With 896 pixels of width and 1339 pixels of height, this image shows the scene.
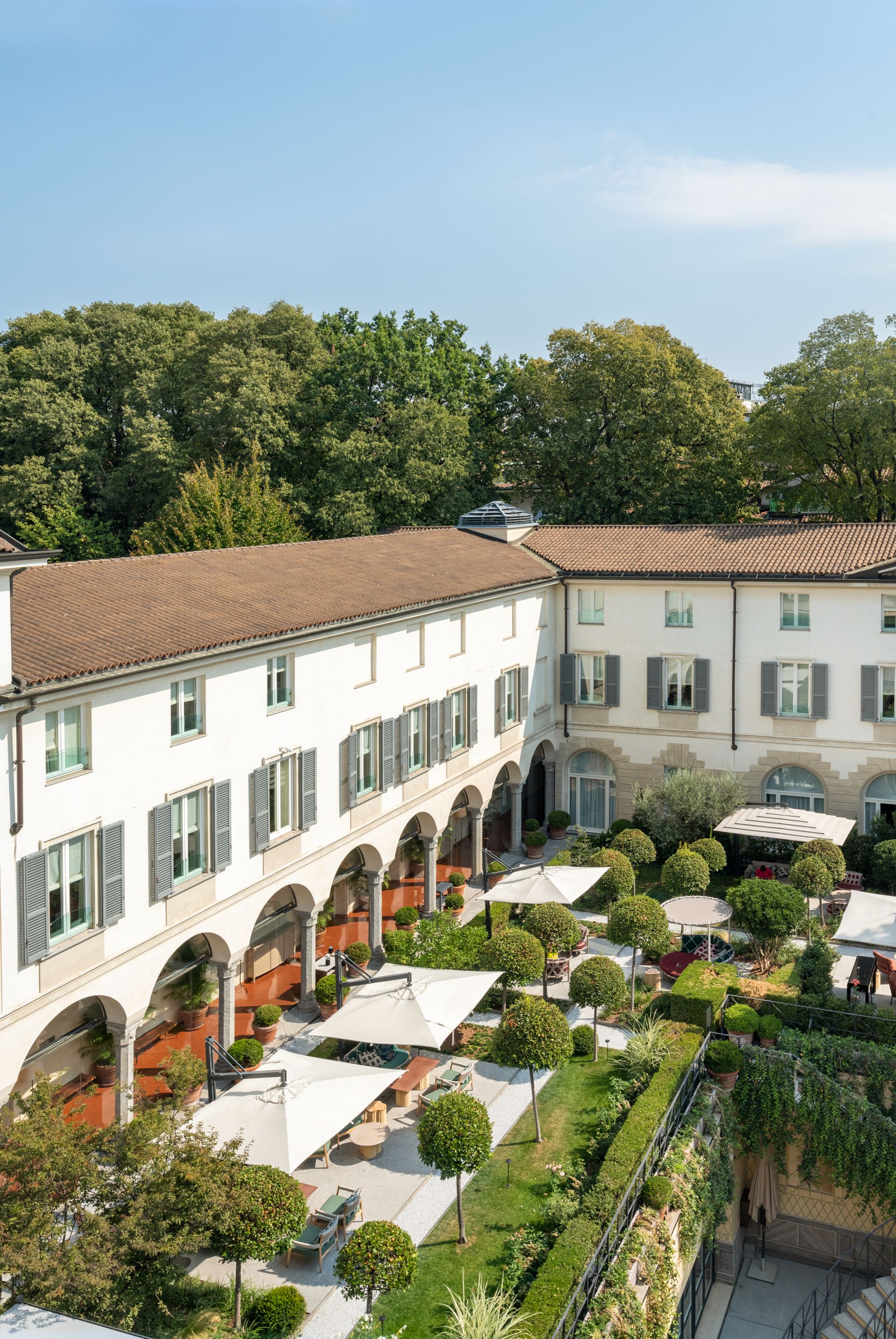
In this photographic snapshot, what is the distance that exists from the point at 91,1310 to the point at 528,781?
1111 inches

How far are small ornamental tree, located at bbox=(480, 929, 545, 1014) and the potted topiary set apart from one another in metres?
14.5

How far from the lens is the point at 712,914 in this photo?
26.7 metres

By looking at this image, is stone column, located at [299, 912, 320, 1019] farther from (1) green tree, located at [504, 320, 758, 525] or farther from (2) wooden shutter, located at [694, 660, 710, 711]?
(1) green tree, located at [504, 320, 758, 525]

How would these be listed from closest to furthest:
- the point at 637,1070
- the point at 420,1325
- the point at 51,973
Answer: the point at 420,1325, the point at 51,973, the point at 637,1070

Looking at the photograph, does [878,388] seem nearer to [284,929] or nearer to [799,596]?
[799,596]

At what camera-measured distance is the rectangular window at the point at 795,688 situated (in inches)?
1395

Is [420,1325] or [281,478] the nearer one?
[420,1325]

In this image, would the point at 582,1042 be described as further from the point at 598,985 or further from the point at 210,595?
the point at 210,595

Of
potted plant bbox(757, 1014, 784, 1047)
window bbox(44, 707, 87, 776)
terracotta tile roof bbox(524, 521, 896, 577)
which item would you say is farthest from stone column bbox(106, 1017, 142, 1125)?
terracotta tile roof bbox(524, 521, 896, 577)

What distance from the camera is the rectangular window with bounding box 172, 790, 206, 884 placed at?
66.4 ft

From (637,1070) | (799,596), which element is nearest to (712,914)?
(637,1070)

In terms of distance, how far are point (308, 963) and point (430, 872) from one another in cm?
616

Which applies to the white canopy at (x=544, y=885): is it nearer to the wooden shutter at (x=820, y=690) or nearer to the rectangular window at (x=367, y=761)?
the rectangular window at (x=367, y=761)

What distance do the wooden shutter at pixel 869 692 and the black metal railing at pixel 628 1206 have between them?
1547 cm
